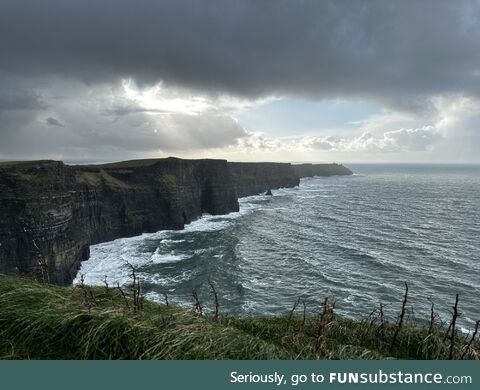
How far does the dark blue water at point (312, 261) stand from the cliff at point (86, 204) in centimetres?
436

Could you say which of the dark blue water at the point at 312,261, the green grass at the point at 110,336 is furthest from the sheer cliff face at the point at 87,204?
the green grass at the point at 110,336

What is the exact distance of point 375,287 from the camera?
43969 millimetres

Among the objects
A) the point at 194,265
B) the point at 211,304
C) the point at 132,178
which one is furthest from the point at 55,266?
the point at 132,178

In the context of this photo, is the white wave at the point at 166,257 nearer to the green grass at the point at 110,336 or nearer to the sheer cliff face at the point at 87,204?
the sheer cliff face at the point at 87,204

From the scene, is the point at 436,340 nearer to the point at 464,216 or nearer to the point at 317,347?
the point at 317,347

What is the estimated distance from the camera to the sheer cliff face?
160 ft

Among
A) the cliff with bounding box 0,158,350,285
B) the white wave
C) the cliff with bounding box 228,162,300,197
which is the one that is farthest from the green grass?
the cliff with bounding box 228,162,300,197

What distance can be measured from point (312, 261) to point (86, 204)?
→ 152 ft

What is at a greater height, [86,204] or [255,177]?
[255,177]

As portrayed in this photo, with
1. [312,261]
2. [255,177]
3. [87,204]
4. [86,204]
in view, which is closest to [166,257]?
[86,204]

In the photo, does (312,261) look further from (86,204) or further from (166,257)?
(86,204)

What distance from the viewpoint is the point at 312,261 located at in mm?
55062

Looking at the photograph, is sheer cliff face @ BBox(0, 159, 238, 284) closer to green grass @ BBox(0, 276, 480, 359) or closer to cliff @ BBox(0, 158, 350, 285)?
cliff @ BBox(0, 158, 350, 285)

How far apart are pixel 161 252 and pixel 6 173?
27161 millimetres
